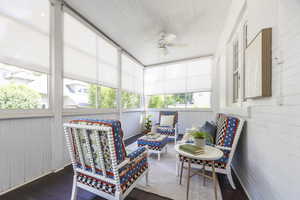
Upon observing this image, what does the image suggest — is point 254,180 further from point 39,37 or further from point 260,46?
point 39,37

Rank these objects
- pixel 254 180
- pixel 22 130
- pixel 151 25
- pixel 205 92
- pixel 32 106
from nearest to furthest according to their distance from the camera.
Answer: pixel 254 180, pixel 22 130, pixel 32 106, pixel 151 25, pixel 205 92

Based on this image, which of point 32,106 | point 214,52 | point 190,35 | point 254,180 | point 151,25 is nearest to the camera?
point 254,180

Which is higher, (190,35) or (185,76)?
(190,35)

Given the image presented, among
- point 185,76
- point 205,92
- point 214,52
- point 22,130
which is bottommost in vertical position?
point 22,130

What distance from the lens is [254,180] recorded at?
1.41m

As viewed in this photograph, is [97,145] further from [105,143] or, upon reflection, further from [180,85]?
[180,85]

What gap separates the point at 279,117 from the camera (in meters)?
0.98

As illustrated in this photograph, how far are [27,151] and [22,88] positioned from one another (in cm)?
95

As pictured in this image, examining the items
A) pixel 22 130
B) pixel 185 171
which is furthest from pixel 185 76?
pixel 22 130

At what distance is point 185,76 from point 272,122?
401 centimetres

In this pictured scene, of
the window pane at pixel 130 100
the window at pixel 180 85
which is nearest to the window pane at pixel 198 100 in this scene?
the window at pixel 180 85

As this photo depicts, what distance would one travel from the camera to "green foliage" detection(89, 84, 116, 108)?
3.02m

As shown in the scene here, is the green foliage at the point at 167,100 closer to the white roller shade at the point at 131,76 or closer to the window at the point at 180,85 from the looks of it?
the window at the point at 180,85

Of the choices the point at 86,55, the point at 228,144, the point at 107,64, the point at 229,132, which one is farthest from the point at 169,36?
the point at 228,144
